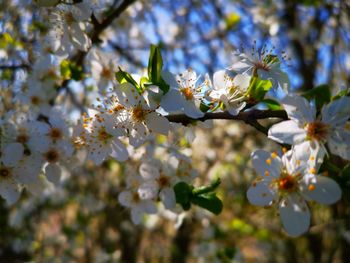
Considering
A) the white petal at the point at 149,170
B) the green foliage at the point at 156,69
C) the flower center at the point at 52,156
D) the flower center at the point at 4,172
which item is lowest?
the white petal at the point at 149,170

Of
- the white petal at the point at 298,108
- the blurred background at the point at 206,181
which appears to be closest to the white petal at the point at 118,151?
the white petal at the point at 298,108

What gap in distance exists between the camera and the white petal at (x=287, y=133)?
1.05m

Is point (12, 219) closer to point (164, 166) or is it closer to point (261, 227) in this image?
point (261, 227)

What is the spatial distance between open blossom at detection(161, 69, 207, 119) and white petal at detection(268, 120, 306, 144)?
8.3 inches

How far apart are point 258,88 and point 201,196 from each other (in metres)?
0.37

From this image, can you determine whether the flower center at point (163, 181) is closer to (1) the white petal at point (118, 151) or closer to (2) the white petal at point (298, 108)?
(1) the white petal at point (118, 151)

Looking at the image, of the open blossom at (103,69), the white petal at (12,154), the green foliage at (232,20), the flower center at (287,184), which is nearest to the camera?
the flower center at (287,184)

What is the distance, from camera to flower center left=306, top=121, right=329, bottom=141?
1.06 metres

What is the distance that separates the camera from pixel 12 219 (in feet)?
12.1

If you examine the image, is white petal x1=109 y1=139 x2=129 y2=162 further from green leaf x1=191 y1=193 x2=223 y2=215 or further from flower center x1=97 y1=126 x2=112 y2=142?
green leaf x1=191 y1=193 x2=223 y2=215

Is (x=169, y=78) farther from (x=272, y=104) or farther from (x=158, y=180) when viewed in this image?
(x=158, y=180)

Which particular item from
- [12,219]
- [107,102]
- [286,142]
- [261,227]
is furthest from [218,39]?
[286,142]

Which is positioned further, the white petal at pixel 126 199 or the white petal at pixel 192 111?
the white petal at pixel 126 199

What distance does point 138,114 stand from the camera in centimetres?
124
